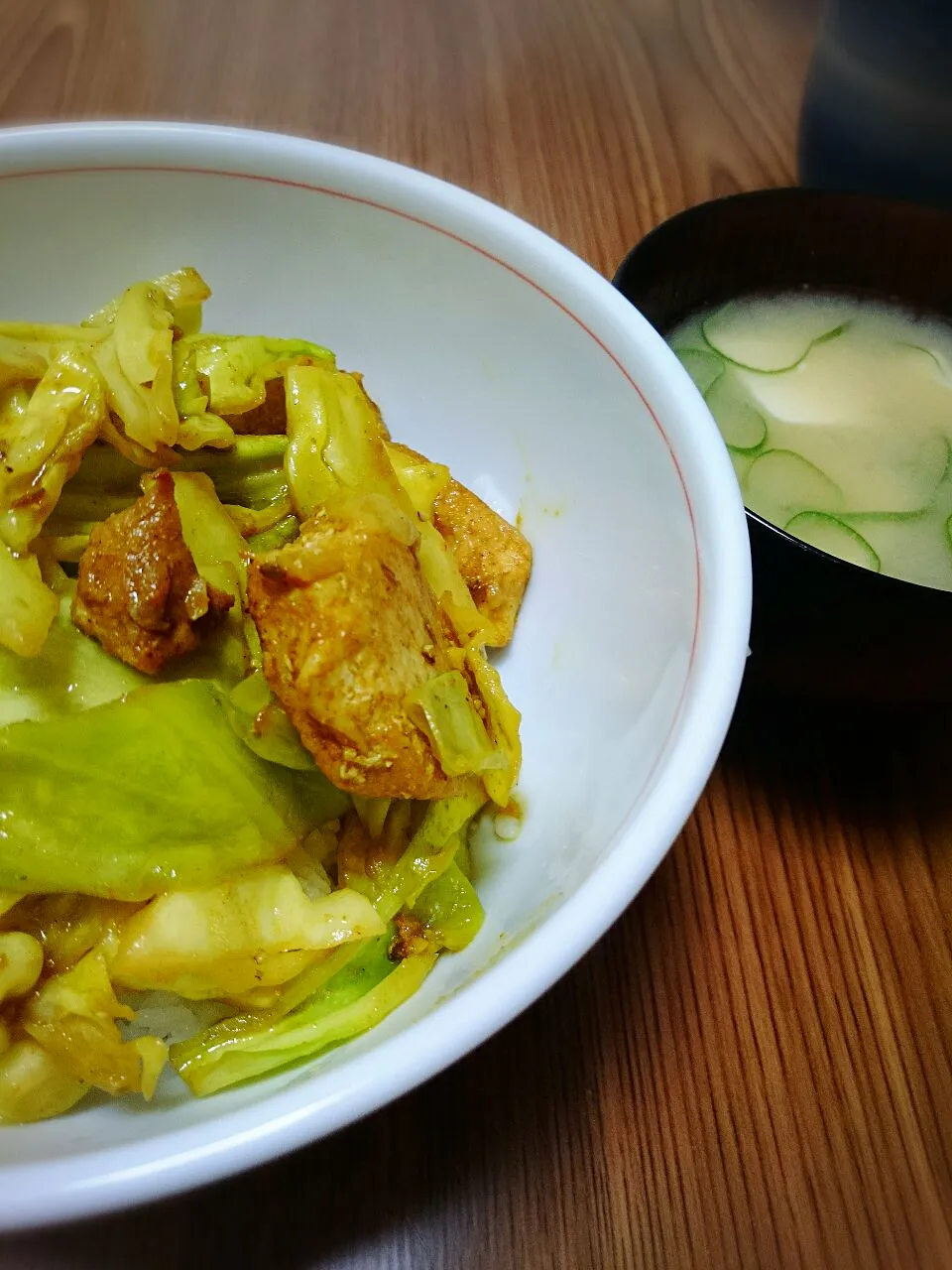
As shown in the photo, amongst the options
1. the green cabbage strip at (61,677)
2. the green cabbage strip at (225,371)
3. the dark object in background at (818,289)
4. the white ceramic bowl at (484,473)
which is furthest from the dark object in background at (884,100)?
the green cabbage strip at (61,677)

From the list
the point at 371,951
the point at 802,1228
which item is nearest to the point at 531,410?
the point at 371,951

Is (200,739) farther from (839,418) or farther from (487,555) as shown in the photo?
(839,418)

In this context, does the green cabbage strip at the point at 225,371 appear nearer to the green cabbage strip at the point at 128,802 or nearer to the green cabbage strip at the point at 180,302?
the green cabbage strip at the point at 180,302

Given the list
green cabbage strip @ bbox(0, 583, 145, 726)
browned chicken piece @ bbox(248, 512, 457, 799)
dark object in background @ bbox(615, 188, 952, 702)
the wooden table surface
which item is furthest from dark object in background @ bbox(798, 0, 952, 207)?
green cabbage strip @ bbox(0, 583, 145, 726)

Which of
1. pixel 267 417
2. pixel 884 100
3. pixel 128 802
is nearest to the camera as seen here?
pixel 128 802

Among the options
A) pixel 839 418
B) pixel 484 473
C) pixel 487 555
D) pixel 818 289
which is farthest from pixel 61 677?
pixel 818 289

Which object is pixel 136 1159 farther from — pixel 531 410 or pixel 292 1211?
pixel 531 410

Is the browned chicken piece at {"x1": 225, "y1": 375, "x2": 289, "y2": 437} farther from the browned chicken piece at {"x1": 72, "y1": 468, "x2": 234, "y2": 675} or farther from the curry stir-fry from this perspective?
the browned chicken piece at {"x1": 72, "y1": 468, "x2": 234, "y2": 675}
